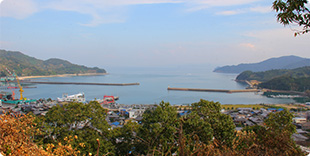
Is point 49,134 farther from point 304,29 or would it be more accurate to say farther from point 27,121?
point 304,29

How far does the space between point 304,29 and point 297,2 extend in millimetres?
175

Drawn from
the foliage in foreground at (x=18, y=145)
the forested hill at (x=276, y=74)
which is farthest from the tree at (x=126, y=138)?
the forested hill at (x=276, y=74)

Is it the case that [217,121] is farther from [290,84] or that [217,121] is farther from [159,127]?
[290,84]

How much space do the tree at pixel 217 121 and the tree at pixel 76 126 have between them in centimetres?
135

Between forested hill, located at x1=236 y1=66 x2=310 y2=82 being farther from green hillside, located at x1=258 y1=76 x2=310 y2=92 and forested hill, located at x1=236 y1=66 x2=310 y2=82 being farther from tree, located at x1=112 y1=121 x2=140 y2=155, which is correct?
tree, located at x1=112 y1=121 x2=140 y2=155

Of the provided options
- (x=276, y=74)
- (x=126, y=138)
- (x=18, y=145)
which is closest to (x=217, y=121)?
(x=126, y=138)

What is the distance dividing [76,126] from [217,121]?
6.44 feet

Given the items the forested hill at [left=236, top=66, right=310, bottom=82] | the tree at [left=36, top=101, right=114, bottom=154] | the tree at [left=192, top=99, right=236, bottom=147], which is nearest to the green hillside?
the forested hill at [left=236, top=66, right=310, bottom=82]

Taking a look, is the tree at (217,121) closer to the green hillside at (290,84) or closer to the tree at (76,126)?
the tree at (76,126)

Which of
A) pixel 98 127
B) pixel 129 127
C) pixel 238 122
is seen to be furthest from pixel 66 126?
pixel 238 122

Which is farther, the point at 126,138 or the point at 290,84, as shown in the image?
the point at 290,84

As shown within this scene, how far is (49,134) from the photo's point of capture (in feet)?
9.84

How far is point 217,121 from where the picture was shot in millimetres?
3104

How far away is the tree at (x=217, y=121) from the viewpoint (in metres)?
3.06
